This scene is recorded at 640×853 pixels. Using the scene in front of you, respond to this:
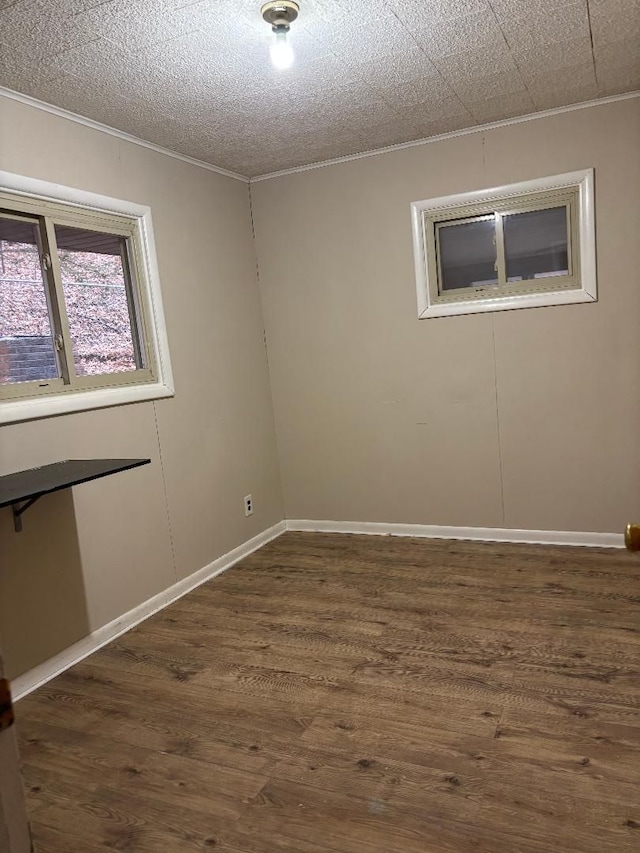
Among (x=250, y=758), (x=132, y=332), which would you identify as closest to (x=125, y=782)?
(x=250, y=758)

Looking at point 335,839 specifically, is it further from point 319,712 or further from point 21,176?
point 21,176

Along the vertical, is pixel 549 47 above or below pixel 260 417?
above

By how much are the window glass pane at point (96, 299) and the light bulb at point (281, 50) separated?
50.9 inches

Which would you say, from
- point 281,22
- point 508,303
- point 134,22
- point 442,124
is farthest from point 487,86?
point 134,22

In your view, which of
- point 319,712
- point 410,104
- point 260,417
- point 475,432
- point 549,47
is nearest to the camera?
point 319,712

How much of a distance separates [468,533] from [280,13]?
120 inches

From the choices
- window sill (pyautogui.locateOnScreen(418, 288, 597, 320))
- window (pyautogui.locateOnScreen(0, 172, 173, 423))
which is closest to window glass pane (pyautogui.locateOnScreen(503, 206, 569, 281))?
window sill (pyautogui.locateOnScreen(418, 288, 597, 320))

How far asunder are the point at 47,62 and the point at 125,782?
262 centimetres

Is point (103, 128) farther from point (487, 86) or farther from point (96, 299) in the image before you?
point (487, 86)

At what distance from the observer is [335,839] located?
67.4 inches

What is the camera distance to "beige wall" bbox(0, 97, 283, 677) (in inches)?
107

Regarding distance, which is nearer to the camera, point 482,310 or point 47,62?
point 47,62

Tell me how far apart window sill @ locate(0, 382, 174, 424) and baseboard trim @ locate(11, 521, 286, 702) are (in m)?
1.05

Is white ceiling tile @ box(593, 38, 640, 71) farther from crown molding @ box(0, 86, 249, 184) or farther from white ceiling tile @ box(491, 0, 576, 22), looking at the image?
crown molding @ box(0, 86, 249, 184)
